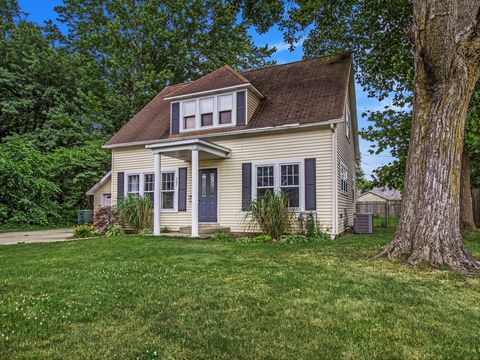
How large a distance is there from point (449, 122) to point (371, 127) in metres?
9.12

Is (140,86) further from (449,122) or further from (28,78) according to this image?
(449,122)

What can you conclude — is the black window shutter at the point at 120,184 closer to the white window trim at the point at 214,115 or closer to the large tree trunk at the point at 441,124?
the white window trim at the point at 214,115

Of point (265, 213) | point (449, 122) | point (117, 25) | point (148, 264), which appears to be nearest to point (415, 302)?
point (449, 122)

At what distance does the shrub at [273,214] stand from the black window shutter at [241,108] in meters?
2.89

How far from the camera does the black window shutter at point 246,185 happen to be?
1080 cm

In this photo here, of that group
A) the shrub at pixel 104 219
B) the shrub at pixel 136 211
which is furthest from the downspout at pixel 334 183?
the shrub at pixel 104 219

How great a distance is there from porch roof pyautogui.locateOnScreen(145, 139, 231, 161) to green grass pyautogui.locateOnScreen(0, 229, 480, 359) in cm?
466

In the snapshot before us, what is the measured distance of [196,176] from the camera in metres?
10.3

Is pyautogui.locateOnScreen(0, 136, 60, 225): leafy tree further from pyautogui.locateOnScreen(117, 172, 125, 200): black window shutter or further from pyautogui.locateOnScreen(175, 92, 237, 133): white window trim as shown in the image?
pyautogui.locateOnScreen(175, 92, 237, 133): white window trim

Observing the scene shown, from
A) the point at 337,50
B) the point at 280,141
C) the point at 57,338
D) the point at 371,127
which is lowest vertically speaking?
the point at 57,338

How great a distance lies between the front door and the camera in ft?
37.5

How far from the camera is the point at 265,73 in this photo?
1365 centimetres

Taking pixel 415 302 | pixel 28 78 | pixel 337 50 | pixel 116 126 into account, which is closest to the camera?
pixel 415 302

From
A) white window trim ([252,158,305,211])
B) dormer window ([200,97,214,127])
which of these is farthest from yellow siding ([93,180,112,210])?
white window trim ([252,158,305,211])
